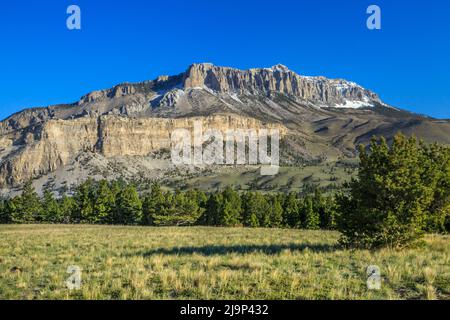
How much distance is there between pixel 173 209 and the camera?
3127 inches

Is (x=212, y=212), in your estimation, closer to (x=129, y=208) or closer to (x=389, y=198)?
(x=129, y=208)

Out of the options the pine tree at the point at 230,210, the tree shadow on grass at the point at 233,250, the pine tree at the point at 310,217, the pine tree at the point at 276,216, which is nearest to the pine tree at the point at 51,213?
the pine tree at the point at 230,210

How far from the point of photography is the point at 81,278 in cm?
1435

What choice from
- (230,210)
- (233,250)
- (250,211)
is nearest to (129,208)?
(230,210)

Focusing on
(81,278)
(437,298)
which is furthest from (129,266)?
(437,298)

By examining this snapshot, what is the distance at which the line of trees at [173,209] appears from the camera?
258 feet

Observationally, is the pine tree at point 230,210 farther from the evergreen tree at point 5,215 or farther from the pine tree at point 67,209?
the evergreen tree at point 5,215

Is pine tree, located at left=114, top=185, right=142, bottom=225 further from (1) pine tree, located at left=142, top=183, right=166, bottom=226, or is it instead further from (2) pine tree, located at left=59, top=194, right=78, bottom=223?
(2) pine tree, located at left=59, top=194, right=78, bottom=223

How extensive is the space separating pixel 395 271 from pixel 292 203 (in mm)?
70451

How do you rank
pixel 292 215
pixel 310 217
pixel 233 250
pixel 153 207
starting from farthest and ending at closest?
1. pixel 153 207
2. pixel 292 215
3. pixel 310 217
4. pixel 233 250

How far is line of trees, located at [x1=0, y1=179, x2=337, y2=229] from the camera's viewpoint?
78.6 metres
